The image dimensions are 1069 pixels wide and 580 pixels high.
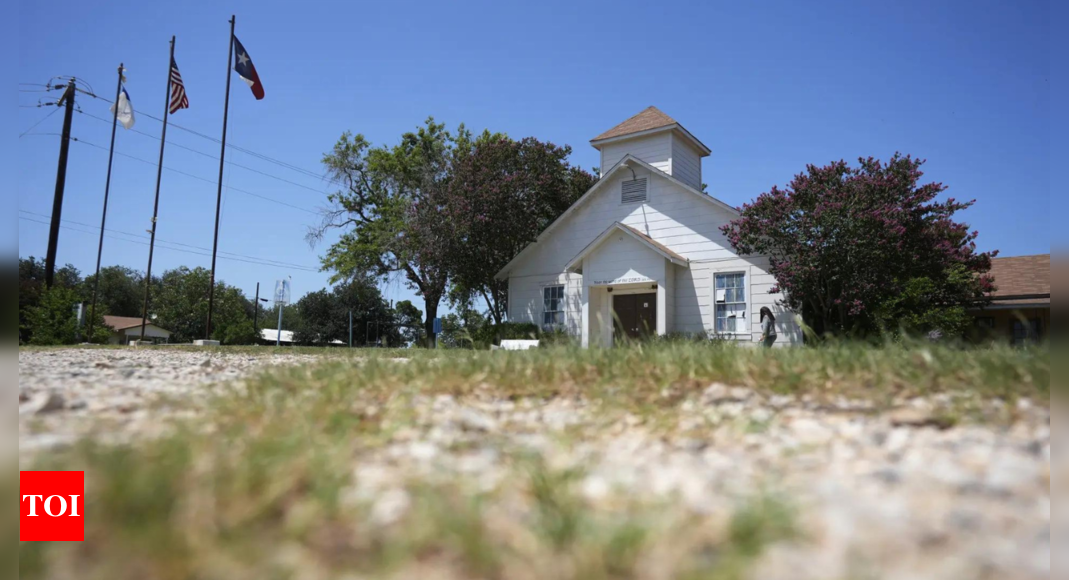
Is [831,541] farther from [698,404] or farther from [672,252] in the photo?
[672,252]

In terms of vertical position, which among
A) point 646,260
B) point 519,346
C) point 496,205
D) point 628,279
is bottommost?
point 519,346

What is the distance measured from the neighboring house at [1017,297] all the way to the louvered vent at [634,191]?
31.4ft

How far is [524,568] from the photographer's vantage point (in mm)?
1554

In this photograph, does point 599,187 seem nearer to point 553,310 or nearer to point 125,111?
point 553,310

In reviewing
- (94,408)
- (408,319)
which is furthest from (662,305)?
(408,319)

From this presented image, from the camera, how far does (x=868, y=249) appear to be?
12906 millimetres

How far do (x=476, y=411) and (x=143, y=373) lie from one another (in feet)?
13.1

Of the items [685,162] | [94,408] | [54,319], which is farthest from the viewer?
[685,162]

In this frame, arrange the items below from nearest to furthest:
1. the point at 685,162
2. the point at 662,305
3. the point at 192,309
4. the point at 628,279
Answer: the point at 662,305 → the point at 628,279 → the point at 685,162 → the point at 192,309

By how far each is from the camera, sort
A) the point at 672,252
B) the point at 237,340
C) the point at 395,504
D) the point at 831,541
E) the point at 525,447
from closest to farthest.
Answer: the point at 831,541, the point at 395,504, the point at 525,447, the point at 672,252, the point at 237,340

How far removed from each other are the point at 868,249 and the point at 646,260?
5.55m

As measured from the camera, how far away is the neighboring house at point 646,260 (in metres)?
15.7

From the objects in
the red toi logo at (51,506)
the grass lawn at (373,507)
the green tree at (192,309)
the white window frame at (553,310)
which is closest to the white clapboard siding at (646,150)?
the white window frame at (553,310)

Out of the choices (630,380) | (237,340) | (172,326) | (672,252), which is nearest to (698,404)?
(630,380)
